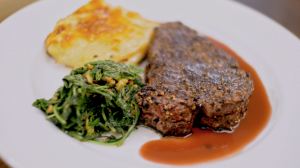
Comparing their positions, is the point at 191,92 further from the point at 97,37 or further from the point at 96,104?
the point at 97,37

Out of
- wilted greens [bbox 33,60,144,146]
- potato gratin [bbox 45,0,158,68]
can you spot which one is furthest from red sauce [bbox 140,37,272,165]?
potato gratin [bbox 45,0,158,68]

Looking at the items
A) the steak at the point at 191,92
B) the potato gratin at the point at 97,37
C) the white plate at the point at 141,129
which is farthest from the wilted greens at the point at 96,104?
the potato gratin at the point at 97,37

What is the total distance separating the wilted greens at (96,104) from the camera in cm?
274

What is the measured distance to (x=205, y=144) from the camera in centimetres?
295

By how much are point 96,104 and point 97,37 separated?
126 cm

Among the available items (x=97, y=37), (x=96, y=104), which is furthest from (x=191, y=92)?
(x=97, y=37)

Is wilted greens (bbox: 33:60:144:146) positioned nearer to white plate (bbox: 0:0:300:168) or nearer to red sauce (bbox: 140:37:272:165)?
white plate (bbox: 0:0:300:168)

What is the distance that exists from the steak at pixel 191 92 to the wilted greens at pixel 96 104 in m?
0.24

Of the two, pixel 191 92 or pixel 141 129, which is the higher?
pixel 191 92

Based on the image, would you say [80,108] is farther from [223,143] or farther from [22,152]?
[223,143]

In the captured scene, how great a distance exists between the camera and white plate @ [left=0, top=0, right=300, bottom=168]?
2449 mm

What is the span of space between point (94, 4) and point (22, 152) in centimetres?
280

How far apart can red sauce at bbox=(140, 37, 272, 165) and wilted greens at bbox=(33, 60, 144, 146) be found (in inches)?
17.0

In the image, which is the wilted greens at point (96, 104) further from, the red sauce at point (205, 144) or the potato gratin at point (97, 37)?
the potato gratin at point (97, 37)
